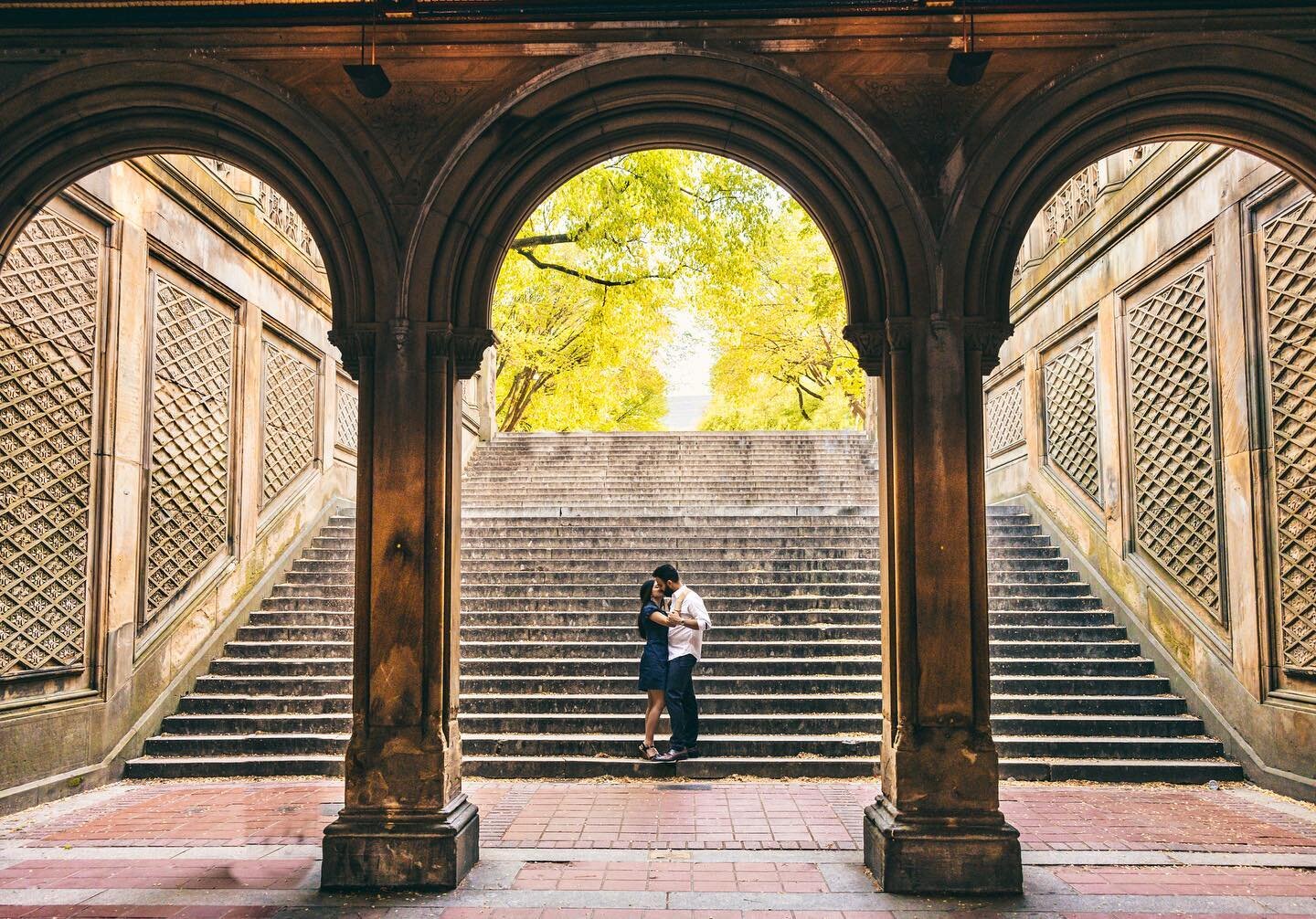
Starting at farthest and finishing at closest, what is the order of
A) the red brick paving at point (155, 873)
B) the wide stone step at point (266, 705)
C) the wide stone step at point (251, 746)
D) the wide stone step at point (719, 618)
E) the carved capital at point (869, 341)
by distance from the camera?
1. the wide stone step at point (719, 618)
2. the wide stone step at point (266, 705)
3. the wide stone step at point (251, 746)
4. the carved capital at point (869, 341)
5. the red brick paving at point (155, 873)

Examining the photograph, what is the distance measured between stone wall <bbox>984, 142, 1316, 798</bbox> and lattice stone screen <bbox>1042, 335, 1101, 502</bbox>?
0.10 feet

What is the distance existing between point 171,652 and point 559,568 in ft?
12.6

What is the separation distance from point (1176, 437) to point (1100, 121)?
4.12 m

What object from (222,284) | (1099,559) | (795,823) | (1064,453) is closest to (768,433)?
(1064,453)

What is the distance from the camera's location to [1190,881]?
203 inches

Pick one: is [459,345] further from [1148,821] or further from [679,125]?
[1148,821]

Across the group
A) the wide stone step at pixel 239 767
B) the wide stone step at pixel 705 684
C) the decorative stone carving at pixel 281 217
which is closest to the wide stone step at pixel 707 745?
the wide stone step at pixel 705 684

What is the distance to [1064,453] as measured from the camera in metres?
11.1

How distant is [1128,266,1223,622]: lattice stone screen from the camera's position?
814 cm

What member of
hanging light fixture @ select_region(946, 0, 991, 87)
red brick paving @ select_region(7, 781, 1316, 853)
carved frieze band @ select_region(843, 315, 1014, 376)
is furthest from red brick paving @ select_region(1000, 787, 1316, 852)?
hanging light fixture @ select_region(946, 0, 991, 87)

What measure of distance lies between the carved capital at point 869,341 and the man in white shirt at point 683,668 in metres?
2.74

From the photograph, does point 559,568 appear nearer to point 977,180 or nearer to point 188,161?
point 188,161

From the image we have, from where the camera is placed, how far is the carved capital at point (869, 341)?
554 centimetres

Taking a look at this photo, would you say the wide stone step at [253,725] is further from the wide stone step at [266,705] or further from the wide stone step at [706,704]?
the wide stone step at [706,704]
